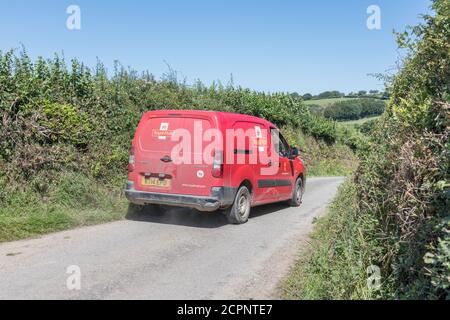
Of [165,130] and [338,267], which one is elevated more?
[165,130]

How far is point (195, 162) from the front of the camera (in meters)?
8.38

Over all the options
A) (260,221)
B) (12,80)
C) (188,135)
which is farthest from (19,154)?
(260,221)

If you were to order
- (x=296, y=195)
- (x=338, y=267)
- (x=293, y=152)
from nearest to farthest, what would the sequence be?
(x=338, y=267) → (x=293, y=152) → (x=296, y=195)

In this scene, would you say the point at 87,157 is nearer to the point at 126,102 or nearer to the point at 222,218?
the point at 126,102

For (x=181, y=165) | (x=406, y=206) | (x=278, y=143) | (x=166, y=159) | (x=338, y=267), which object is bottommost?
(x=338, y=267)

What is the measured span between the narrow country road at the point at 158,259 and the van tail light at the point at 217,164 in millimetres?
1049

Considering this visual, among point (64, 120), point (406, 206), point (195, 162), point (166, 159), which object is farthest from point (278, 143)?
point (406, 206)

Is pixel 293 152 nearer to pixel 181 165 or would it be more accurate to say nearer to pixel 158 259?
pixel 181 165

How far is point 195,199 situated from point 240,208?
1.22 meters

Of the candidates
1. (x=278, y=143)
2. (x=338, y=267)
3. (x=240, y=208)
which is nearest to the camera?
(x=338, y=267)

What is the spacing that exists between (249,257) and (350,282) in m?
2.01

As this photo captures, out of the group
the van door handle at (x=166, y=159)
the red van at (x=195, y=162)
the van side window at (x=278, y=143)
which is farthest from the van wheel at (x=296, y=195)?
the van door handle at (x=166, y=159)

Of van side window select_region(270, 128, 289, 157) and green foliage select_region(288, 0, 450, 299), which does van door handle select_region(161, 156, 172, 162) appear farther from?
green foliage select_region(288, 0, 450, 299)

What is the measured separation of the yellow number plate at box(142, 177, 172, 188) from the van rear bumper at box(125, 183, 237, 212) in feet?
0.52
